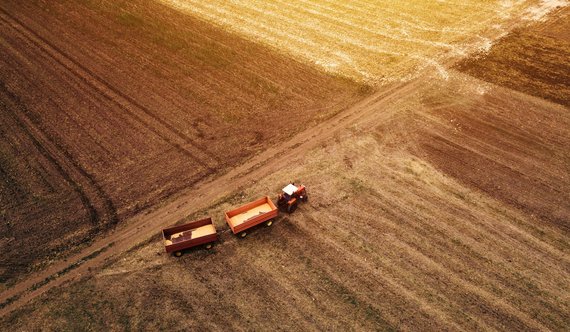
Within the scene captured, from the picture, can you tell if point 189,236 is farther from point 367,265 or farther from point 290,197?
point 367,265

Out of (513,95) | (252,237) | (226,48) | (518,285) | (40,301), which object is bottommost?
(40,301)

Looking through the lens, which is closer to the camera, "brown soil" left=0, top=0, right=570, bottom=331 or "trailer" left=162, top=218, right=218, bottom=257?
"brown soil" left=0, top=0, right=570, bottom=331

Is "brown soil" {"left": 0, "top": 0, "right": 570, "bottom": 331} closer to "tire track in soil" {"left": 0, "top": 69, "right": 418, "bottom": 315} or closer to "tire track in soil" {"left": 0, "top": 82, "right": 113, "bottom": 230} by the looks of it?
"tire track in soil" {"left": 0, "top": 69, "right": 418, "bottom": 315}

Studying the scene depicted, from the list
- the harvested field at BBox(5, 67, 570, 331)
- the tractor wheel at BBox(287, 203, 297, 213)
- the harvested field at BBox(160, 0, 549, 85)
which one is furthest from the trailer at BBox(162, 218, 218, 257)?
the harvested field at BBox(160, 0, 549, 85)

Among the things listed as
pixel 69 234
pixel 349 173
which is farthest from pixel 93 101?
pixel 349 173

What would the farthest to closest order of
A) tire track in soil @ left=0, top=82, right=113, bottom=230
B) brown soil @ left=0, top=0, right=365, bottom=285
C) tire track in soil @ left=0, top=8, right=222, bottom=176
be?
tire track in soil @ left=0, top=8, right=222, bottom=176
brown soil @ left=0, top=0, right=365, bottom=285
tire track in soil @ left=0, top=82, right=113, bottom=230

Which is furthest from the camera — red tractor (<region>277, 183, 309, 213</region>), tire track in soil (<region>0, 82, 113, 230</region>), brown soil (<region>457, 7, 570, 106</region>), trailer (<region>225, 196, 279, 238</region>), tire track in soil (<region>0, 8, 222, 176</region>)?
brown soil (<region>457, 7, 570, 106</region>)

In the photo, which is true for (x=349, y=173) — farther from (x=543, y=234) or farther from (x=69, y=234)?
(x=69, y=234)
